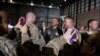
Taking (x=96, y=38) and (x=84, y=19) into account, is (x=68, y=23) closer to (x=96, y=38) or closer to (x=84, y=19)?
(x=96, y=38)

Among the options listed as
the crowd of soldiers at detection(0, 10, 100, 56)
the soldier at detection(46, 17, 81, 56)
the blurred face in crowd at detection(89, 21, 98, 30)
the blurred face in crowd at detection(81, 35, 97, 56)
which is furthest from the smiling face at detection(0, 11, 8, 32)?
the blurred face in crowd at detection(89, 21, 98, 30)

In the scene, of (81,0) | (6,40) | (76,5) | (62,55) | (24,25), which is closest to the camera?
(6,40)

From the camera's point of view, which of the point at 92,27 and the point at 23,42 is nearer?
the point at 23,42

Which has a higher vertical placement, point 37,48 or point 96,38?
point 96,38

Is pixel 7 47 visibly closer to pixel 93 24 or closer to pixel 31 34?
pixel 31 34

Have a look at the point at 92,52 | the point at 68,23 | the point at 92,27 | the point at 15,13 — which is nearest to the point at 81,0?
the point at 15,13

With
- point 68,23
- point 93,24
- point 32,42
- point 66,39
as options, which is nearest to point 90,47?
point 66,39

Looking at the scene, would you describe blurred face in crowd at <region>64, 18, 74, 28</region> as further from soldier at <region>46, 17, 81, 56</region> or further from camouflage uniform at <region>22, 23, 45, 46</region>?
camouflage uniform at <region>22, 23, 45, 46</region>

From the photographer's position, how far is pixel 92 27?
162 inches

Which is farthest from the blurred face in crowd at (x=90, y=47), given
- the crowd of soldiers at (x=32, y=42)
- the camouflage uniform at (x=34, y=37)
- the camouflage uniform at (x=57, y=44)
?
the camouflage uniform at (x=34, y=37)

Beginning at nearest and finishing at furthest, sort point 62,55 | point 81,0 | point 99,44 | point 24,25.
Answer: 1. point 99,44
2. point 62,55
3. point 24,25
4. point 81,0

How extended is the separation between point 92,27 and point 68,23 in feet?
4.28

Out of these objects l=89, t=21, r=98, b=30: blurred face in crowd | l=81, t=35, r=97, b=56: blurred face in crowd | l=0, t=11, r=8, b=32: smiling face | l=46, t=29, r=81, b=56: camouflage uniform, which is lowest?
l=46, t=29, r=81, b=56: camouflage uniform

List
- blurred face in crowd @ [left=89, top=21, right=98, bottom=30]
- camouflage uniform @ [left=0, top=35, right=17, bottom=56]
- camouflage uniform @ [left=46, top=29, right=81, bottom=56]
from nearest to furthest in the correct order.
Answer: camouflage uniform @ [left=0, top=35, right=17, bottom=56] → camouflage uniform @ [left=46, top=29, right=81, bottom=56] → blurred face in crowd @ [left=89, top=21, right=98, bottom=30]
